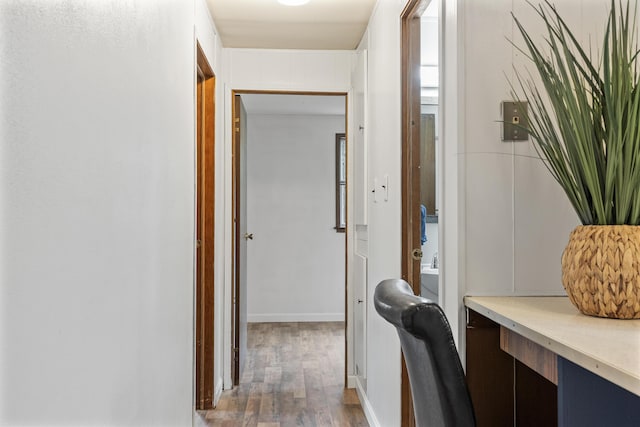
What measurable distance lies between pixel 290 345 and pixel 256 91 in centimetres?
234

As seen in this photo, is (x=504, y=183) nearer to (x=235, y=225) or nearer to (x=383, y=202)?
(x=383, y=202)

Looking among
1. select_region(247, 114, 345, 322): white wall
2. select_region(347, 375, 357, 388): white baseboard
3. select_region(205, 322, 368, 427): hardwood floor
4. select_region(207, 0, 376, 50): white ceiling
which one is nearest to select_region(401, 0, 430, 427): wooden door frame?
select_region(207, 0, 376, 50): white ceiling

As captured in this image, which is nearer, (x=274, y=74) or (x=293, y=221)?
(x=274, y=74)

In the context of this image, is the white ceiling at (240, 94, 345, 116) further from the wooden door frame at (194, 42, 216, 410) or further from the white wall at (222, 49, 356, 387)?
the wooden door frame at (194, 42, 216, 410)

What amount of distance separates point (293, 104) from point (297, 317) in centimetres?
225

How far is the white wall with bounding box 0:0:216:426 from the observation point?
0.93 metres

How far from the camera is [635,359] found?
0.89 meters

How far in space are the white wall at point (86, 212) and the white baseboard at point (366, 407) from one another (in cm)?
127

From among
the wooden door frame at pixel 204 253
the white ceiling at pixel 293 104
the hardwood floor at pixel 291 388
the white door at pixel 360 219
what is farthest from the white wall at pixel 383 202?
the white ceiling at pixel 293 104

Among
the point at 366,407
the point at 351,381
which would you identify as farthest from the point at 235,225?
the point at 366,407

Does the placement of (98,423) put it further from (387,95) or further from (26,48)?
(387,95)

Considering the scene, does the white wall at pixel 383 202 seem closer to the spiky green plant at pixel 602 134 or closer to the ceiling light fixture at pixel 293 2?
the ceiling light fixture at pixel 293 2

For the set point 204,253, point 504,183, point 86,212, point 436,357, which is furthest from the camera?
point 204,253

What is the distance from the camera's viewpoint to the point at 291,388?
12.6 ft
